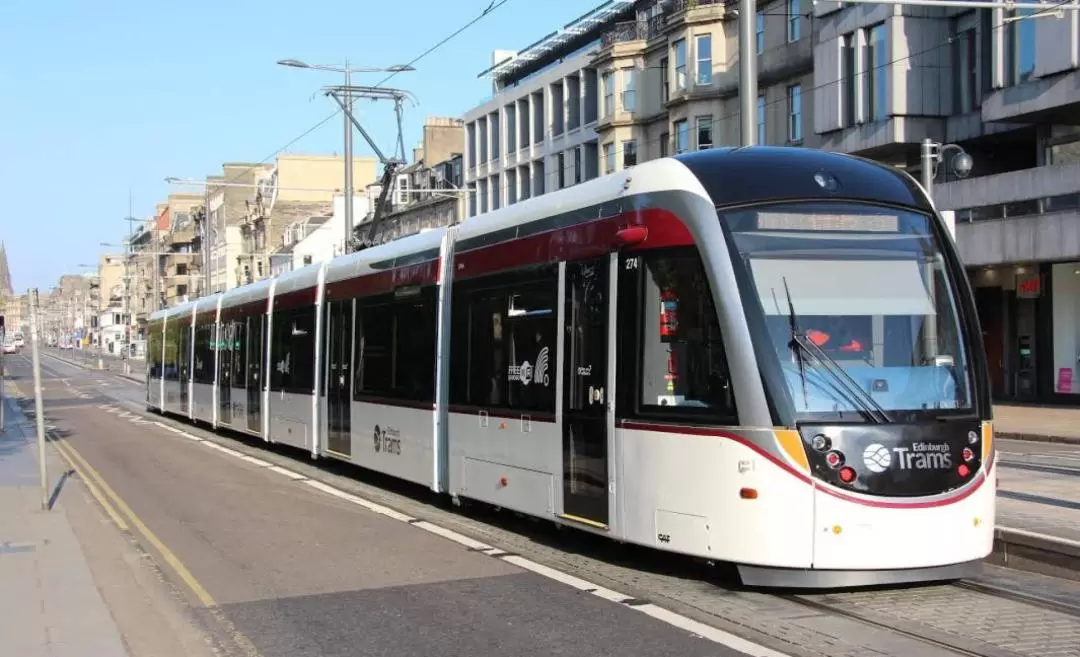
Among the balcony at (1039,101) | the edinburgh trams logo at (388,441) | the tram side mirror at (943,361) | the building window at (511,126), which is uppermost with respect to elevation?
the building window at (511,126)

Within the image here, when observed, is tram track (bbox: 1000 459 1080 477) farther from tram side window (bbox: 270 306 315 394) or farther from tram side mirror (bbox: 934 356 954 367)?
tram side window (bbox: 270 306 315 394)

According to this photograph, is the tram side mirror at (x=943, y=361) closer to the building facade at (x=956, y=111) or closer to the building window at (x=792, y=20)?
the building facade at (x=956, y=111)

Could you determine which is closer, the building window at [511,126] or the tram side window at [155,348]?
the tram side window at [155,348]

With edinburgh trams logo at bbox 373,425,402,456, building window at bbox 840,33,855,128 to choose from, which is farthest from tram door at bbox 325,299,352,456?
building window at bbox 840,33,855,128

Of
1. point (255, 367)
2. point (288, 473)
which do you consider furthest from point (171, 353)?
point (288, 473)

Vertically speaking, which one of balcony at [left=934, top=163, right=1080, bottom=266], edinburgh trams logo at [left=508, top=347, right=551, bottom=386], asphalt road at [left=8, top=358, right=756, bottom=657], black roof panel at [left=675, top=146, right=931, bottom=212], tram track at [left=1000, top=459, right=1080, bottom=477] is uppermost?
balcony at [left=934, top=163, right=1080, bottom=266]

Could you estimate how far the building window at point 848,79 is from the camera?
36.7 meters

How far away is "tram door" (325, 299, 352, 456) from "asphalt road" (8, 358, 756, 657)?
1.09m

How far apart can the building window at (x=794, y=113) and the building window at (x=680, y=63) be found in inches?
188

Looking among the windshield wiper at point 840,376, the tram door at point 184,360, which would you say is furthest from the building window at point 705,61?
the windshield wiper at point 840,376

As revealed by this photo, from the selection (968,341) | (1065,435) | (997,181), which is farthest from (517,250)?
(997,181)

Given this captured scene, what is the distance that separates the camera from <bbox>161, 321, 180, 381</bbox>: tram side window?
3405cm

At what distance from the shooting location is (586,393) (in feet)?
33.5

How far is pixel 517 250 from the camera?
11797mm
